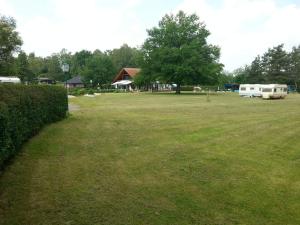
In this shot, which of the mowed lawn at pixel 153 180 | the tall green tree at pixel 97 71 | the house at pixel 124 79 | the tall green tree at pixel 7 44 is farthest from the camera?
Result: the house at pixel 124 79

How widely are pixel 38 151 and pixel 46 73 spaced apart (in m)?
91.8

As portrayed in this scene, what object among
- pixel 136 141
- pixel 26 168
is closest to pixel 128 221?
pixel 26 168

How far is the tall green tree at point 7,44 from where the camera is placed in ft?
121

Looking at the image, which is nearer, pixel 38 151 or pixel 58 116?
pixel 38 151

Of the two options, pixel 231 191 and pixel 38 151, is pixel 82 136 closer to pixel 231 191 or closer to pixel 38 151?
pixel 38 151

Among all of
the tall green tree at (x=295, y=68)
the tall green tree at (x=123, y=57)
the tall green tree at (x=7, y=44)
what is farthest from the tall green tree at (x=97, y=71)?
the tall green tree at (x=295, y=68)

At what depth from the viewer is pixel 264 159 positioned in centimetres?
748

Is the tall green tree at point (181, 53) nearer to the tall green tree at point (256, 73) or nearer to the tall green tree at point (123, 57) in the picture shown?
the tall green tree at point (256, 73)

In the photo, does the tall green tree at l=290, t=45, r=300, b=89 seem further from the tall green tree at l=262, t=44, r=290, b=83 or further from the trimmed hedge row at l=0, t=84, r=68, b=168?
the trimmed hedge row at l=0, t=84, r=68, b=168

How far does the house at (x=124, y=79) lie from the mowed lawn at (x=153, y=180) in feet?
198

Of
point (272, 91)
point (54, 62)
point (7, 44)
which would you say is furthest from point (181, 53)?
point (54, 62)

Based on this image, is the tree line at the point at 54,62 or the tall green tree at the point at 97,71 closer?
the tree line at the point at 54,62

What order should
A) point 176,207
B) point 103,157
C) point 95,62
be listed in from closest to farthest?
1. point 176,207
2. point 103,157
3. point 95,62

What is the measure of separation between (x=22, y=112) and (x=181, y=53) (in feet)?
142
